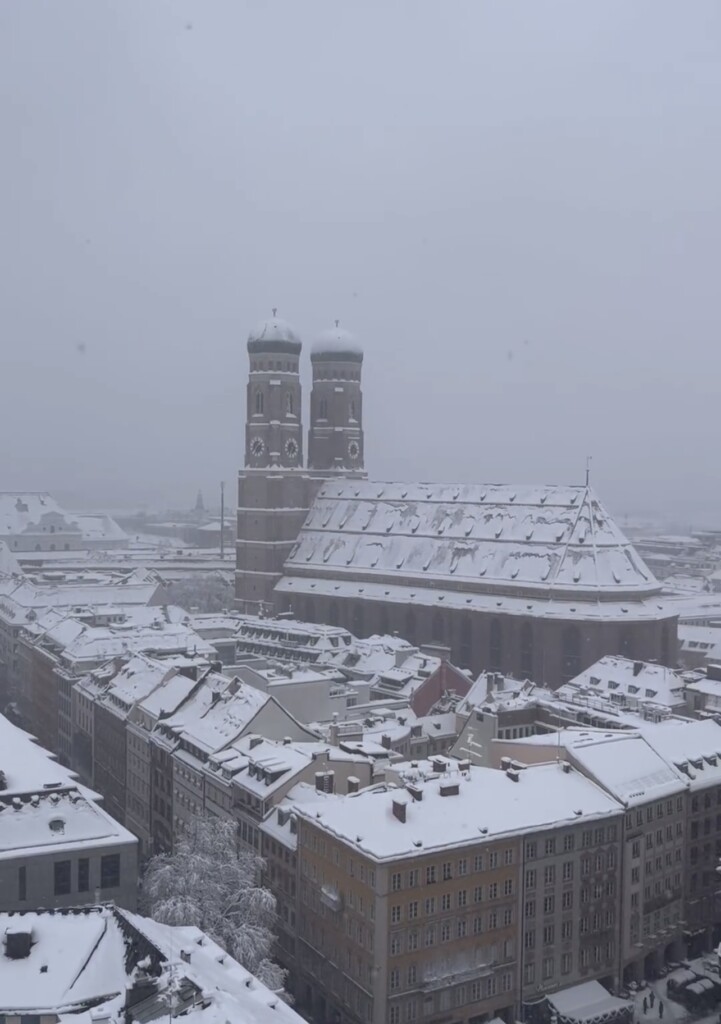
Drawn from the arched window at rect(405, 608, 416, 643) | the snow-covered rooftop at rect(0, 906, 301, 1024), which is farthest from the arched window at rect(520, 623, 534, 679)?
the snow-covered rooftop at rect(0, 906, 301, 1024)

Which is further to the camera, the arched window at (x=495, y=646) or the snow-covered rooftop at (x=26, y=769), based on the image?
the arched window at (x=495, y=646)

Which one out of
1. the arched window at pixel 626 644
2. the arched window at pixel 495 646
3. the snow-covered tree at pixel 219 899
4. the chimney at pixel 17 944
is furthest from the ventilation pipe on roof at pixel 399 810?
the arched window at pixel 495 646

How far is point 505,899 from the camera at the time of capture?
49.8m

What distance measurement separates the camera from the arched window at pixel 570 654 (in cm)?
10356

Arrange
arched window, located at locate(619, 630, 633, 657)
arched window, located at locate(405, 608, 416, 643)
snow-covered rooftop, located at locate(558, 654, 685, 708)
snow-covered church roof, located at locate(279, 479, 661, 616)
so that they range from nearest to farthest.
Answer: snow-covered rooftop, located at locate(558, 654, 685, 708) < arched window, located at locate(619, 630, 633, 657) < snow-covered church roof, located at locate(279, 479, 661, 616) < arched window, located at locate(405, 608, 416, 643)

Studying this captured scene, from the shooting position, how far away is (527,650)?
106938mm

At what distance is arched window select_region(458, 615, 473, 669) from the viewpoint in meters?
111

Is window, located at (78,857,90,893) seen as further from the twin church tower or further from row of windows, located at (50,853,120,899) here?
the twin church tower

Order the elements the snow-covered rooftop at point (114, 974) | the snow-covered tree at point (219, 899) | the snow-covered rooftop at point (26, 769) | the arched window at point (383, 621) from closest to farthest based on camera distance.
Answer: the snow-covered rooftop at point (114, 974)
the snow-covered tree at point (219, 899)
the snow-covered rooftop at point (26, 769)
the arched window at point (383, 621)

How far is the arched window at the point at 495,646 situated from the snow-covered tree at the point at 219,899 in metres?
59.2

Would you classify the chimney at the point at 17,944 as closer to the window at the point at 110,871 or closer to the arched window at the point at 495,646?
the window at the point at 110,871

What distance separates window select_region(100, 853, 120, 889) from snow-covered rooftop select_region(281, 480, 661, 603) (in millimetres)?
65069

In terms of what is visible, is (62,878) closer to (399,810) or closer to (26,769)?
(26,769)

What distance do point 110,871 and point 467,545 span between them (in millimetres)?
74449
